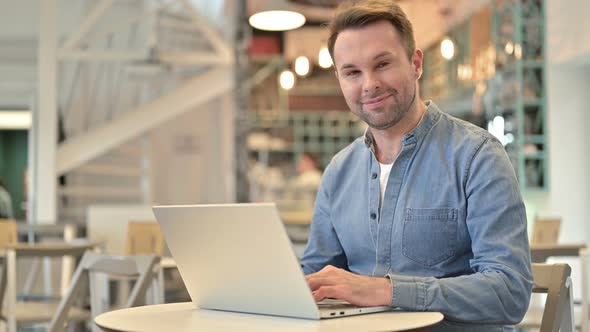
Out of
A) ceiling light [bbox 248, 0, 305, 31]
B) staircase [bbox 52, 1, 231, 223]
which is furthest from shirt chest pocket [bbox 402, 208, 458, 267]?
staircase [bbox 52, 1, 231, 223]

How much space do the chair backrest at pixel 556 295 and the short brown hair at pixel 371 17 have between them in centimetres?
70

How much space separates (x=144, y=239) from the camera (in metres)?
5.52

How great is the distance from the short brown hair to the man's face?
0.5 inches

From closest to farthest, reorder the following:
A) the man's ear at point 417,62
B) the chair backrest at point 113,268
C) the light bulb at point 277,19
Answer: the man's ear at point 417,62
the chair backrest at point 113,268
the light bulb at point 277,19

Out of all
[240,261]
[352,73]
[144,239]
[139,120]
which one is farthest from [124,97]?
[240,261]

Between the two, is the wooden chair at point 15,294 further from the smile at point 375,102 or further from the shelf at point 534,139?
the shelf at point 534,139

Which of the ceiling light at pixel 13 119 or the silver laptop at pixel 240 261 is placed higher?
the ceiling light at pixel 13 119

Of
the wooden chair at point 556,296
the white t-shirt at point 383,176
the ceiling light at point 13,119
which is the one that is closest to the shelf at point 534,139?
the wooden chair at point 556,296

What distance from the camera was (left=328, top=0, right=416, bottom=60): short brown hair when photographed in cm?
186

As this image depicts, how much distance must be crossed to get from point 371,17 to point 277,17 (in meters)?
5.22

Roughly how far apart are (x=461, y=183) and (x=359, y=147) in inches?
14.9

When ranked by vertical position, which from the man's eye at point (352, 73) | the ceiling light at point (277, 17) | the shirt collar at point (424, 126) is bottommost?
the shirt collar at point (424, 126)

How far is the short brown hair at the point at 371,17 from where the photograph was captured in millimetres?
1856

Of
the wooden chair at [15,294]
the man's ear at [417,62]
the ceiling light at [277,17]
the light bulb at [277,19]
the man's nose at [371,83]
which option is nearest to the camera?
the man's nose at [371,83]
